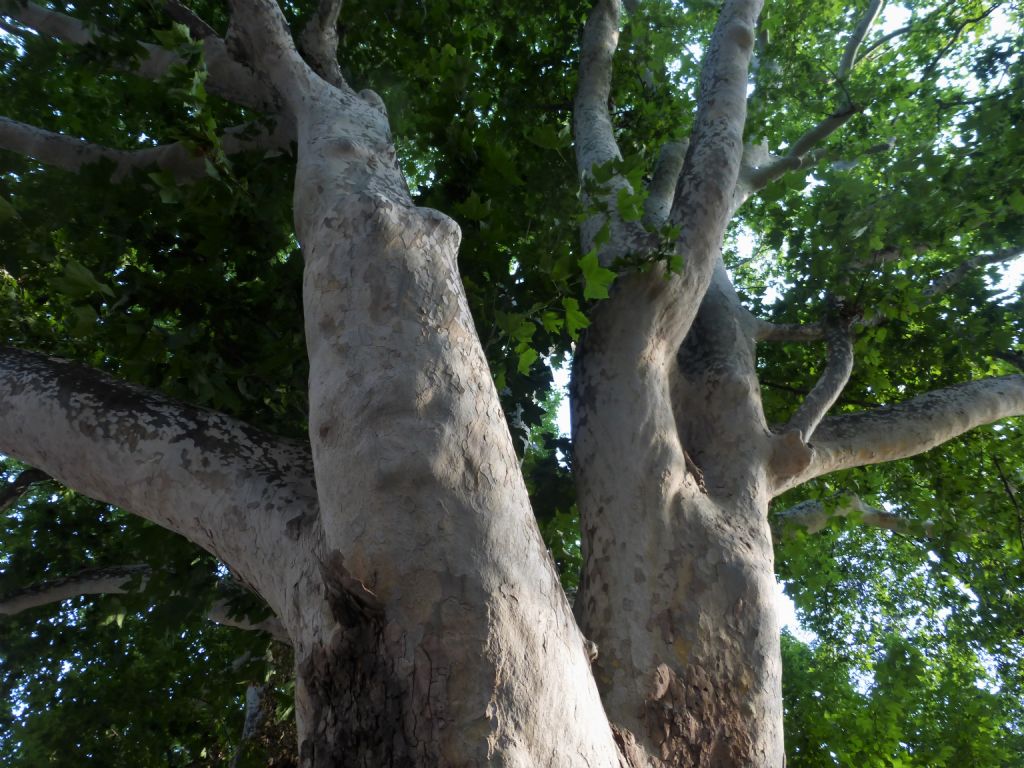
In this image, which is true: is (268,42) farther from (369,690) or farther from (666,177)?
(369,690)

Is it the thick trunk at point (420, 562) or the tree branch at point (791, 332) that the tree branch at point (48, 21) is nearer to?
the thick trunk at point (420, 562)

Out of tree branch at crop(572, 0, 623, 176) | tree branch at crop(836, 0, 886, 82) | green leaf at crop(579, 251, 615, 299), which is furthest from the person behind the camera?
tree branch at crop(836, 0, 886, 82)

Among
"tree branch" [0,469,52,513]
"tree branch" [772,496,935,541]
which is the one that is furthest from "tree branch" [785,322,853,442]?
"tree branch" [0,469,52,513]

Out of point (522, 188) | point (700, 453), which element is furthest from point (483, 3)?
point (700, 453)

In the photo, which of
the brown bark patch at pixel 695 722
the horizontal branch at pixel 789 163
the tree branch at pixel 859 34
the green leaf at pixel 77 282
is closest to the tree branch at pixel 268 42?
the green leaf at pixel 77 282

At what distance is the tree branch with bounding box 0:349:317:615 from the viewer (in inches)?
73.7

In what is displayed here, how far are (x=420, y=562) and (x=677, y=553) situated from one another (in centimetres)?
119

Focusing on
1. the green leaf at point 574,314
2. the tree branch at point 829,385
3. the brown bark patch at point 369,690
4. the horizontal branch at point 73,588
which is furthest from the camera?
the horizontal branch at point 73,588

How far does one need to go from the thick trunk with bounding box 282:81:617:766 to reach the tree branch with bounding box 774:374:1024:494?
1.89 m

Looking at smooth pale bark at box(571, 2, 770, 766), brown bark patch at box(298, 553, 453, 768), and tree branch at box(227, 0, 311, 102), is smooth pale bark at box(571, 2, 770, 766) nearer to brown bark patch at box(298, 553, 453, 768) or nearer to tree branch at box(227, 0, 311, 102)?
brown bark patch at box(298, 553, 453, 768)

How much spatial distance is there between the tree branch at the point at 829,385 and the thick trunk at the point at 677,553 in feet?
0.68

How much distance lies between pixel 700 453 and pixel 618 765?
5.08ft

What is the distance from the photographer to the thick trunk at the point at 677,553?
196 centimetres

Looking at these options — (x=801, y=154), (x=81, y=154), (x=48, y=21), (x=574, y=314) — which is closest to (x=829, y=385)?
(x=574, y=314)
